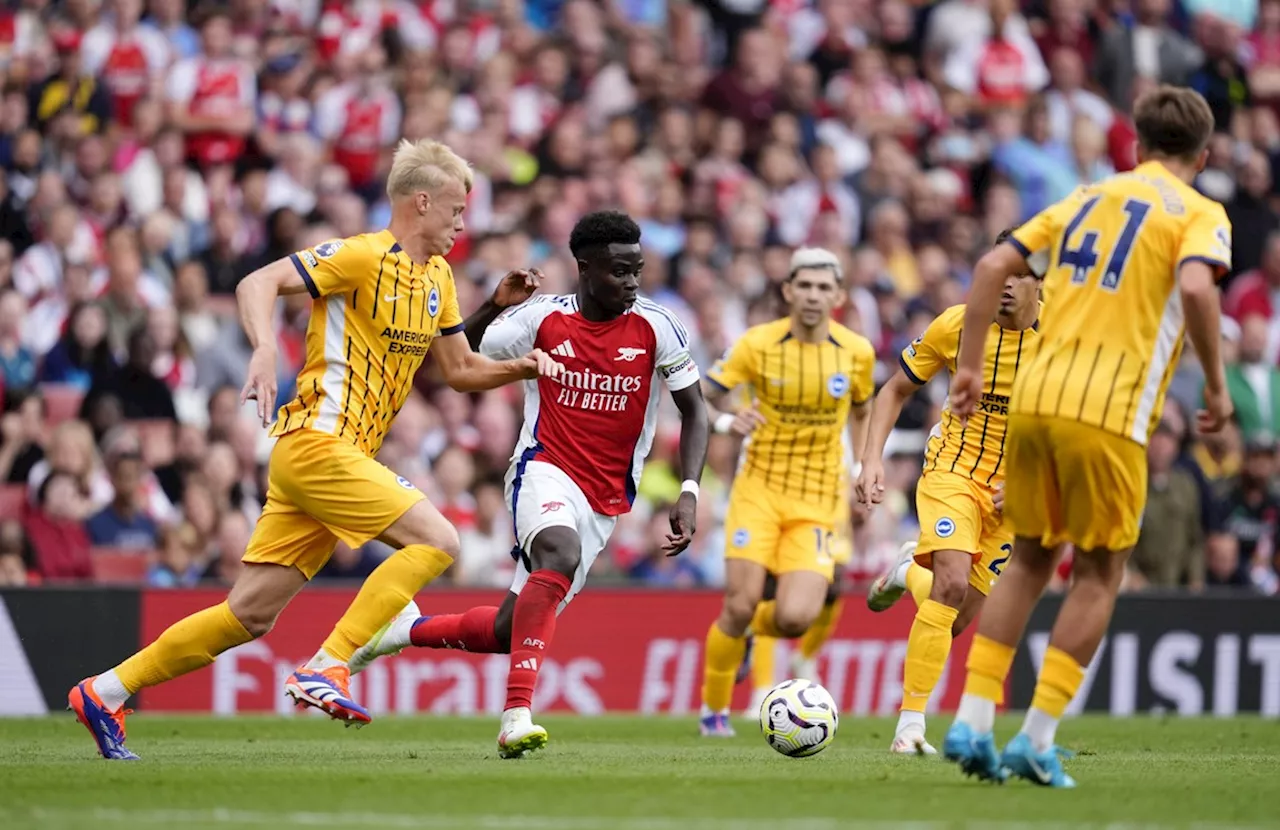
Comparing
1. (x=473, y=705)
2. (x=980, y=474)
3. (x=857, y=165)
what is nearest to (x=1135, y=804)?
(x=980, y=474)

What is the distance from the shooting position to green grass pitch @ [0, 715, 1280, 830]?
701cm

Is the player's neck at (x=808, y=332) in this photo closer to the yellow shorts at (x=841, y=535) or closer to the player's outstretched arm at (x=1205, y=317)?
the yellow shorts at (x=841, y=535)

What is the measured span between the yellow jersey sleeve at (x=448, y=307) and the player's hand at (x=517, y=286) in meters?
0.25

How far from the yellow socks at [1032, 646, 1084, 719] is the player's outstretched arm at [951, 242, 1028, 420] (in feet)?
3.35

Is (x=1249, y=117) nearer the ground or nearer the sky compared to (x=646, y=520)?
nearer the sky

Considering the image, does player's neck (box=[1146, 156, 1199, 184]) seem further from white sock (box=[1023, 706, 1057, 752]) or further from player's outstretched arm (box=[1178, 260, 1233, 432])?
white sock (box=[1023, 706, 1057, 752])

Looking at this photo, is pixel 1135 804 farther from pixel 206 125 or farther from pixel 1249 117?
pixel 1249 117

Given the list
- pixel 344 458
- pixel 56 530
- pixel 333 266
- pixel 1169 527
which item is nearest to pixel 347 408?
pixel 344 458

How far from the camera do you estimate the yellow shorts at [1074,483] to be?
775 cm

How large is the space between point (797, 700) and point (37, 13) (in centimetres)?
1235

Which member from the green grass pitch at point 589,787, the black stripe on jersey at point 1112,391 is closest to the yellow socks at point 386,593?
the green grass pitch at point 589,787

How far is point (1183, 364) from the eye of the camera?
20156mm

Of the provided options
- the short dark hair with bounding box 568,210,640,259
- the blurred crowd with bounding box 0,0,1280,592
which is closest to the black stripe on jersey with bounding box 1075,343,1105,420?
the short dark hair with bounding box 568,210,640,259

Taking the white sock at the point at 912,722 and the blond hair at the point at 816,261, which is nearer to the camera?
the white sock at the point at 912,722
